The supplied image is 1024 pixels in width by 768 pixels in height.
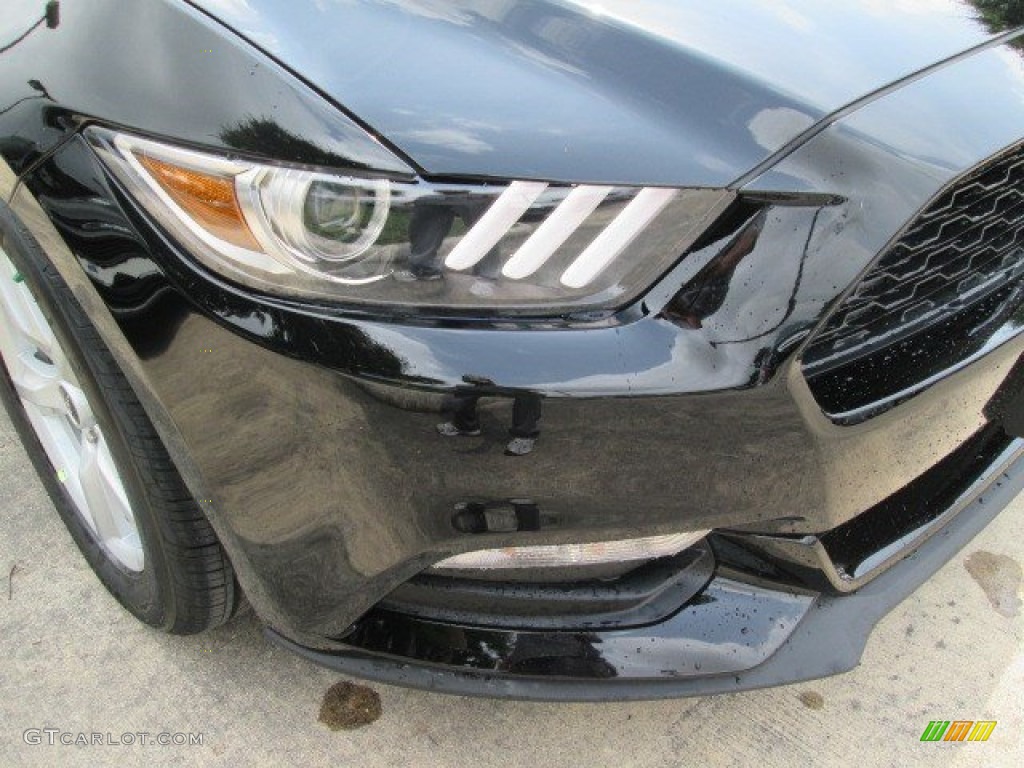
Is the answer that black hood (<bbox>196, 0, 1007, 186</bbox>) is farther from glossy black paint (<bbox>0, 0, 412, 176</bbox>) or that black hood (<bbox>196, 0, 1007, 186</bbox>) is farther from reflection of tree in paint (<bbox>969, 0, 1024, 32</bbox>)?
reflection of tree in paint (<bbox>969, 0, 1024, 32</bbox>)

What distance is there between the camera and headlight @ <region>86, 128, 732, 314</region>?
3.77 feet

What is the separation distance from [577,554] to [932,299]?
2.26ft

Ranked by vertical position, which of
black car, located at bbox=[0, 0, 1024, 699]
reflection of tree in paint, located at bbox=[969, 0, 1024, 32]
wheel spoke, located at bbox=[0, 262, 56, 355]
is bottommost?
wheel spoke, located at bbox=[0, 262, 56, 355]

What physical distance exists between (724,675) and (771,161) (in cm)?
77

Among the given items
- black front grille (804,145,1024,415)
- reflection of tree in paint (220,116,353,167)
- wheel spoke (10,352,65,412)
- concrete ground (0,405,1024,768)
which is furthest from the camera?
wheel spoke (10,352,65,412)

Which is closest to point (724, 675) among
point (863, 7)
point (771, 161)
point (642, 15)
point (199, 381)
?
point (771, 161)

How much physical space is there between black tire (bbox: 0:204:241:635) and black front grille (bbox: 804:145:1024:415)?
1.01m

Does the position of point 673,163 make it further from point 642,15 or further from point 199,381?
point 199,381

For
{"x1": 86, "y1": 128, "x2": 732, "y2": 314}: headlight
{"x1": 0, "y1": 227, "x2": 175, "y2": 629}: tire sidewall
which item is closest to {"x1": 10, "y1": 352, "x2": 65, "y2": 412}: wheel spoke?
{"x1": 0, "y1": 227, "x2": 175, "y2": 629}: tire sidewall

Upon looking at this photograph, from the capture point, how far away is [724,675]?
1420 millimetres

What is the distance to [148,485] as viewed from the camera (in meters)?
1.50

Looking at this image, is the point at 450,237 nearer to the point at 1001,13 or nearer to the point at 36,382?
the point at 1001,13
